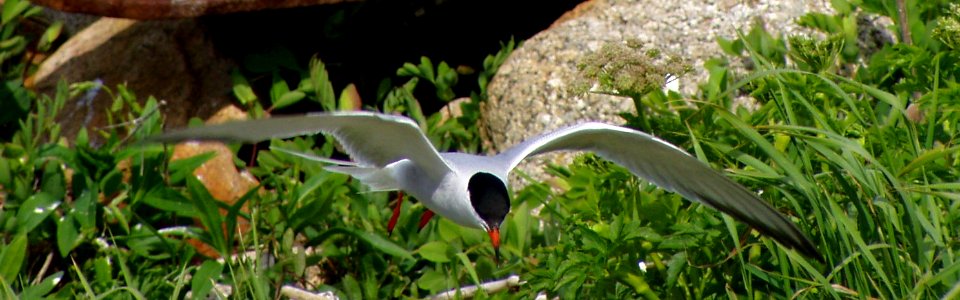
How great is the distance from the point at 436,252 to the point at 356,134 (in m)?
0.84

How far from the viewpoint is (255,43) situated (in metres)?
5.96

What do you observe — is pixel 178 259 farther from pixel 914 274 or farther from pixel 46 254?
pixel 914 274

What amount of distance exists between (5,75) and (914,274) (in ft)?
13.3

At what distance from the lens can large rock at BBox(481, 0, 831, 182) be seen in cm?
523

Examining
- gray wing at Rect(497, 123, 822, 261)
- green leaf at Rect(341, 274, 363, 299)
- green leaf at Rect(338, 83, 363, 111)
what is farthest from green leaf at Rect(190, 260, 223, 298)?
green leaf at Rect(338, 83, 363, 111)

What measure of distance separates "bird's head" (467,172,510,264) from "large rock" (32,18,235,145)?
2494mm

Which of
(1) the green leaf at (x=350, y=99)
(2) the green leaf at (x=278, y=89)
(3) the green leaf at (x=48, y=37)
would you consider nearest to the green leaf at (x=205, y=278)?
(1) the green leaf at (x=350, y=99)

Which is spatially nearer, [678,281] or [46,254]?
[678,281]

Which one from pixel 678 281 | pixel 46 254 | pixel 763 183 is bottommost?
pixel 46 254

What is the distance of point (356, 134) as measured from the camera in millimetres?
3717

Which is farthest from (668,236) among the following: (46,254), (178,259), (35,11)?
(35,11)

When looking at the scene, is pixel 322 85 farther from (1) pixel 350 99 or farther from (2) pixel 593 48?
(2) pixel 593 48

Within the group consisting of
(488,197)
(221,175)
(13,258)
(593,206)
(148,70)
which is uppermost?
(488,197)

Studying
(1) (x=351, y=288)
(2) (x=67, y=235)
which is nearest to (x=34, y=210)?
(2) (x=67, y=235)
